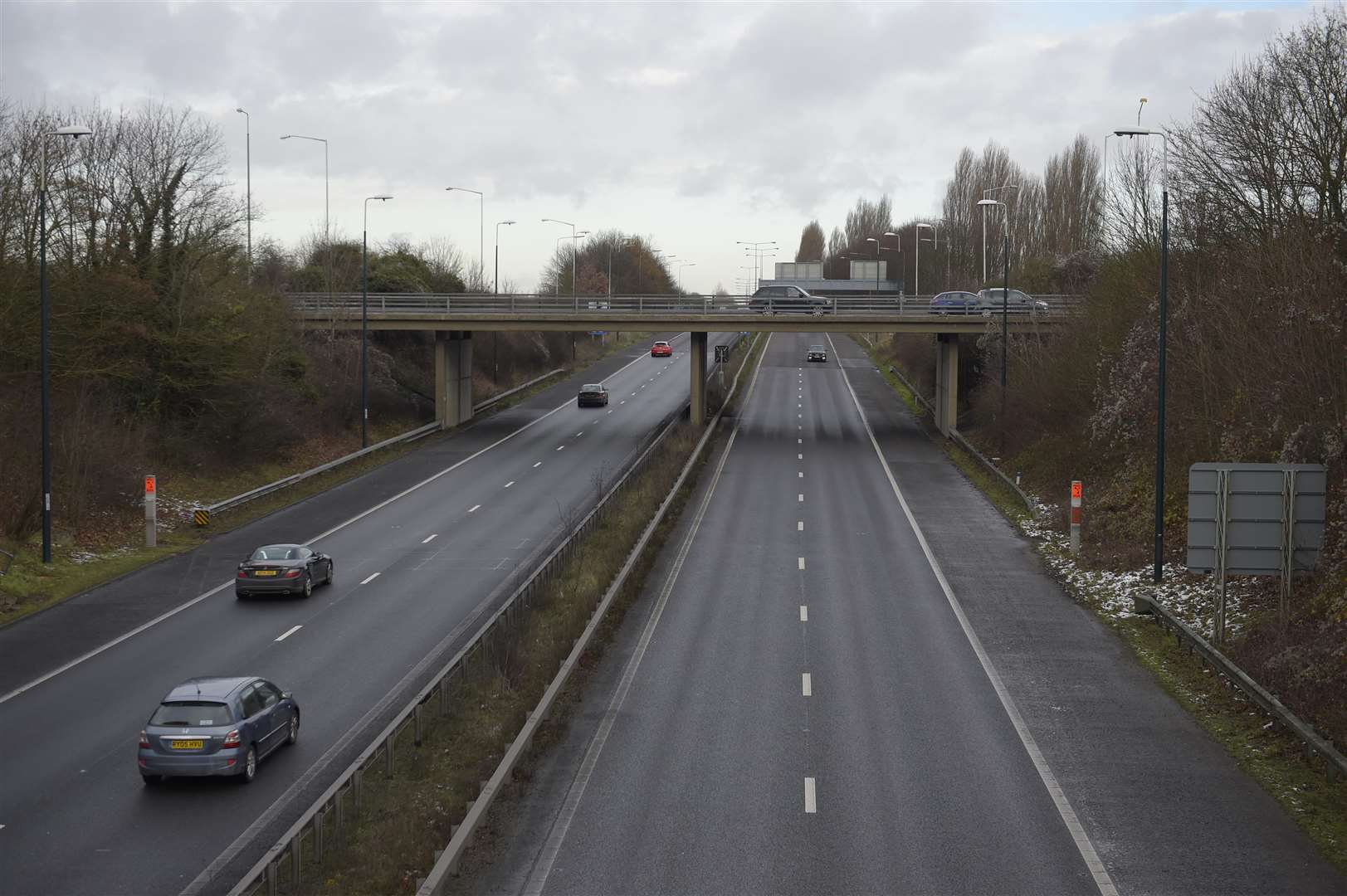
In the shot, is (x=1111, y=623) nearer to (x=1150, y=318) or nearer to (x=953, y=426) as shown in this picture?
(x=1150, y=318)

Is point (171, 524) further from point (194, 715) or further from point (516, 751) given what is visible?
point (516, 751)

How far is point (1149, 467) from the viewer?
38.1 metres

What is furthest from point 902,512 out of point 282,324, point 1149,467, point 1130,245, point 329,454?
point 282,324

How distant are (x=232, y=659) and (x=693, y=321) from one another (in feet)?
128

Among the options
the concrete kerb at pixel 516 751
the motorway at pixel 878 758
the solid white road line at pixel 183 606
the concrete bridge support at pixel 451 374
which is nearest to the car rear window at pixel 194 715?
the concrete kerb at pixel 516 751

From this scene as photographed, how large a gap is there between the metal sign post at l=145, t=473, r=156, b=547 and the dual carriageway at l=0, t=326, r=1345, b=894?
6.75 feet

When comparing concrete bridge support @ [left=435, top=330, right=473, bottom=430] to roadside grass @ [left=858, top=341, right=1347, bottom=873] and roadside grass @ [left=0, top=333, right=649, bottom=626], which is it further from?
roadside grass @ [left=858, top=341, right=1347, bottom=873]

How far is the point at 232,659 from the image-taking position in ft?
77.8

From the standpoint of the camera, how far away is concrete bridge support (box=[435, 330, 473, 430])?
63.1m

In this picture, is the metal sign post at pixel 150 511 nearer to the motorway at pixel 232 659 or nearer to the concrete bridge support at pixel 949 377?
the motorway at pixel 232 659

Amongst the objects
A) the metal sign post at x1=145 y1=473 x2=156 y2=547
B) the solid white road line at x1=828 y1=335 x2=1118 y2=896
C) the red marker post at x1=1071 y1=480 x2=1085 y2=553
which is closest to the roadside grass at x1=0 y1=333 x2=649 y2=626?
the metal sign post at x1=145 y1=473 x2=156 y2=547

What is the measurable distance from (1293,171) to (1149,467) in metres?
9.95

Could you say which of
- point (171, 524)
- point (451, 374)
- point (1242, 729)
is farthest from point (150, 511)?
point (451, 374)

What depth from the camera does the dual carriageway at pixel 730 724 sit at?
14.2 meters
